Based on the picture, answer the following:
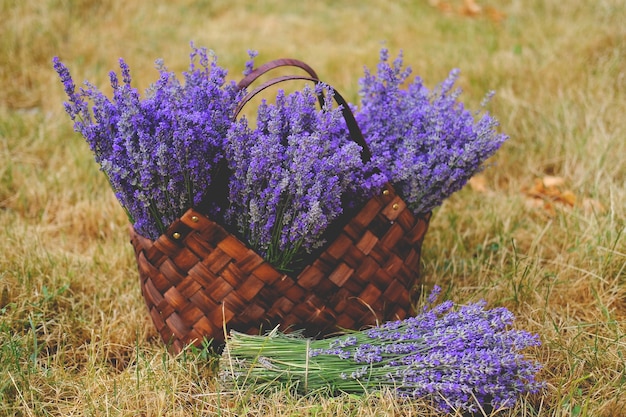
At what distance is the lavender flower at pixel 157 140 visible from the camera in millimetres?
1586

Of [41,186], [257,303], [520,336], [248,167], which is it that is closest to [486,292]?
[520,336]

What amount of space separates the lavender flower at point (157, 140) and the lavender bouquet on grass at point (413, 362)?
1.37 feet

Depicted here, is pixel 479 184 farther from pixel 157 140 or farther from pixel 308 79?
pixel 157 140

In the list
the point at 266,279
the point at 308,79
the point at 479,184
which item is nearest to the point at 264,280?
the point at 266,279

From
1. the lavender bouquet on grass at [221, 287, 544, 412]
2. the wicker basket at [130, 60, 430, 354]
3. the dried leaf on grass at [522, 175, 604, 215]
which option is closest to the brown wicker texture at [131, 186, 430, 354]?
the wicker basket at [130, 60, 430, 354]

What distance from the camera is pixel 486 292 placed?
2127 mm

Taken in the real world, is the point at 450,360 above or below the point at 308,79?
below

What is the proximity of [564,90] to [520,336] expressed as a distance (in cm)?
217

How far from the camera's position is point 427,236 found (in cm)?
244

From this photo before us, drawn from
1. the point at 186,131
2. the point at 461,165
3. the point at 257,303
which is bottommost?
the point at 257,303

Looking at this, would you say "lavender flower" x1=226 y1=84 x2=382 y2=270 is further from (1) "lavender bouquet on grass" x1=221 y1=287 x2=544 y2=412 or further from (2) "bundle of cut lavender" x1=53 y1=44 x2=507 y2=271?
(1) "lavender bouquet on grass" x1=221 y1=287 x2=544 y2=412

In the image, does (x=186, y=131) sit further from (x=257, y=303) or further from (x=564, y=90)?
(x=564, y=90)

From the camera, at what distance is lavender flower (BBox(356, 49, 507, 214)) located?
6.00 ft

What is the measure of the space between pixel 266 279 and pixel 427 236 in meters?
0.95
